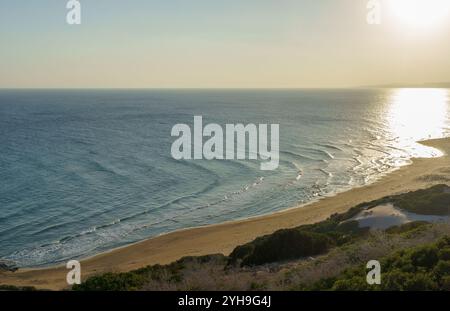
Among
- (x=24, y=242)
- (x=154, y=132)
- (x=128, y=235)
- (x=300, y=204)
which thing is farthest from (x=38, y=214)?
(x=154, y=132)

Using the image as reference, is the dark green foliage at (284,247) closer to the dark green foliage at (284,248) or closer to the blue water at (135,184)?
the dark green foliage at (284,248)

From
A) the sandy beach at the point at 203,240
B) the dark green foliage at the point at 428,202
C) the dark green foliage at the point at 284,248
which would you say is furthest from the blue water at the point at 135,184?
the dark green foliage at the point at 284,248

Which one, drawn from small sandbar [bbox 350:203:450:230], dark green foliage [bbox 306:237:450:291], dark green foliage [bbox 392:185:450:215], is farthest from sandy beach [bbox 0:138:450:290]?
dark green foliage [bbox 306:237:450:291]

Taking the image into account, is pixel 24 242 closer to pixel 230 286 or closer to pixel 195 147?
pixel 230 286

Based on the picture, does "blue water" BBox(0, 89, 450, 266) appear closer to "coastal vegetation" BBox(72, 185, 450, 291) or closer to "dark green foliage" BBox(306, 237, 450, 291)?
"coastal vegetation" BBox(72, 185, 450, 291)

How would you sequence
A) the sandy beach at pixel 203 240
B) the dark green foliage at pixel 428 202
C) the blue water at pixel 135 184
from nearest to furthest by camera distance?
the sandy beach at pixel 203 240
the dark green foliage at pixel 428 202
the blue water at pixel 135 184
